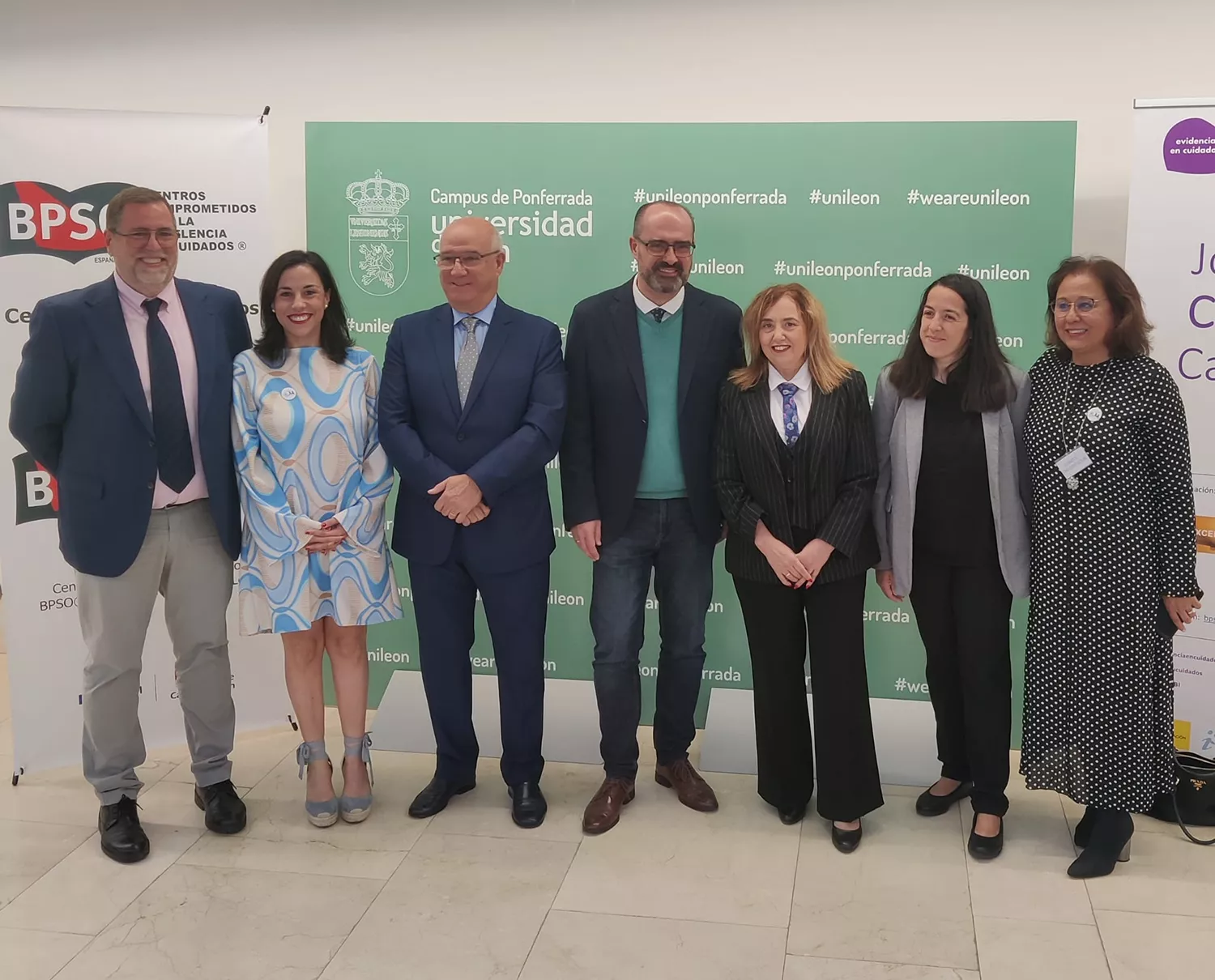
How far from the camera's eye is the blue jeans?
3.26 metres

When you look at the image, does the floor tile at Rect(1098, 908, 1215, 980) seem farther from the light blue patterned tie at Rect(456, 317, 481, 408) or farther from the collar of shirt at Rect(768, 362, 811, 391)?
the light blue patterned tie at Rect(456, 317, 481, 408)

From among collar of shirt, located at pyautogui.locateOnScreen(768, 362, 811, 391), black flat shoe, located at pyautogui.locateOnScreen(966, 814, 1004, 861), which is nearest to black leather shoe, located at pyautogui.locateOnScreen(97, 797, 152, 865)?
collar of shirt, located at pyautogui.locateOnScreen(768, 362, 811, 391)

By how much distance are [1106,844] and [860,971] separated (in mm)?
899

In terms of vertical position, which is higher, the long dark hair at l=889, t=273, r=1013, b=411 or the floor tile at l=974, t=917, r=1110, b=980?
the long dark hair at l=889, t=273, r=1013, b=411

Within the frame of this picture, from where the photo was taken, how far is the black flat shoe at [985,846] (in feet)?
10.1

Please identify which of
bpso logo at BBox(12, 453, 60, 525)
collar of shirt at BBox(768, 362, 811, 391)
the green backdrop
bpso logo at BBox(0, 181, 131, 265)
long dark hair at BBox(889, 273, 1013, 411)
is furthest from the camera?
the green backdrop

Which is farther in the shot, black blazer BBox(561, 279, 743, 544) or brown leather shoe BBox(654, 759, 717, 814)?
brown leather shoe BBox(654, 759, 717, 814)

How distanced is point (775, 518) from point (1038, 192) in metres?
1.55

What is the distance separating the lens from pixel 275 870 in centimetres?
305

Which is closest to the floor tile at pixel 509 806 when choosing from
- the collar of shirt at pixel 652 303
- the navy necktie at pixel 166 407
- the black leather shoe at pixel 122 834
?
the black leather shoe at pixel 122 834

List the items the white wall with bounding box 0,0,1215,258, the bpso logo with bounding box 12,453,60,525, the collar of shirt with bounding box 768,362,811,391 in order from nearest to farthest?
1. the collar of shirt with bounding box 768,362,811,391
2. the bpso logo with bounding box 12,453,60,525
3. the white wall with bounding box 0,0,1215,258

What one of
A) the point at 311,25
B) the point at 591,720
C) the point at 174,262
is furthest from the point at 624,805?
the point at 311,25

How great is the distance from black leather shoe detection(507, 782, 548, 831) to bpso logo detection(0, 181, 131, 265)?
2.12 meters

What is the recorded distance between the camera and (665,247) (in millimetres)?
3076
